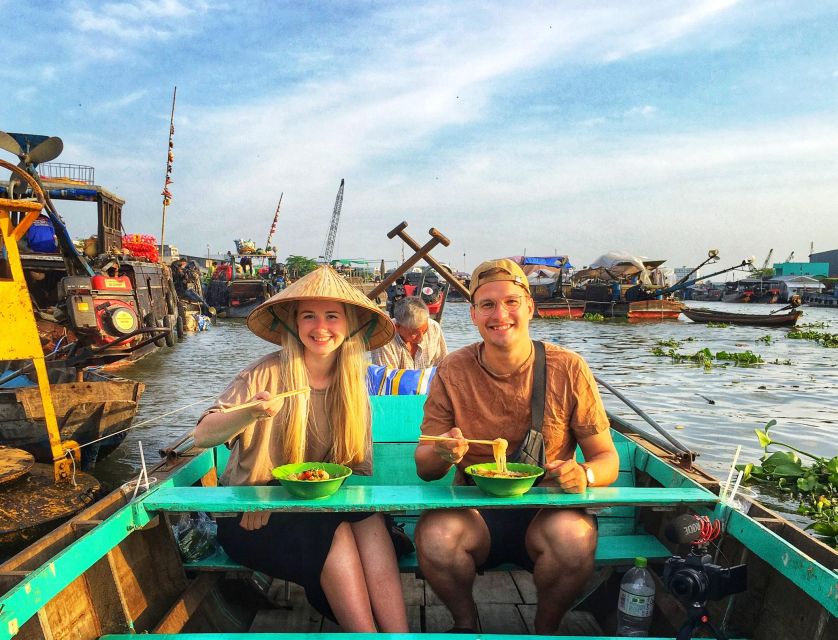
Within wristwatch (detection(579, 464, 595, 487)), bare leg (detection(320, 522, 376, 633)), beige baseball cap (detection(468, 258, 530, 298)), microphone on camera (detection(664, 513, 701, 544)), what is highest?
beige baseball cap (detection(468, 258, 530, 298))

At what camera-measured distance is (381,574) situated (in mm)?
2252

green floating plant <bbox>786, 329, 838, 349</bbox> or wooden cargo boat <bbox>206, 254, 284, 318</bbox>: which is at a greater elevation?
wooden cargo boat <bbox>206, 254, 284, 318</bbox>

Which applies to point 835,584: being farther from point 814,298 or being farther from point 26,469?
point 814,298

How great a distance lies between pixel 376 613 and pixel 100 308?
6.94m

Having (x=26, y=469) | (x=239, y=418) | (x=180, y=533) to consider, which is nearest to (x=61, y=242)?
(x=26, y=469)

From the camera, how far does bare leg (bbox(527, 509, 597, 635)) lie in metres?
2.20

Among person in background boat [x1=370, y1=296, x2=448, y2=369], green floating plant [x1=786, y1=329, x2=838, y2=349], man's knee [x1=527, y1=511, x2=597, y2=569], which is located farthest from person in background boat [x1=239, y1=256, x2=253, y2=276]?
man's knee [x1=527, y1=511, x2=597, y2=569]

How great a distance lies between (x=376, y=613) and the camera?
2.21 m

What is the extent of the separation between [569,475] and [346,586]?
37.4 inches

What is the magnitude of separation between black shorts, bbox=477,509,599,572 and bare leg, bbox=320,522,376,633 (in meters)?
0.57

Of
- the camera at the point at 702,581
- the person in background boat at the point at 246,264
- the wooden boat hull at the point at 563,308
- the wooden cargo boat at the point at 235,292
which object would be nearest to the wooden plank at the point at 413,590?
the camera at the point at 702,581

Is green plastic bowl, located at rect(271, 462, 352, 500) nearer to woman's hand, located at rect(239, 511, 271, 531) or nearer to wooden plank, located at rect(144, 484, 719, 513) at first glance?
wooden plank, located at rect(144, 484, 719, 513)

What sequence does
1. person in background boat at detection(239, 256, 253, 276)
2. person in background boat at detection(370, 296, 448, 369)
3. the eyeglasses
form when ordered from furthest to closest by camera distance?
person in background boat at detection(239, 256, 253, 276) < person in background boat at detection(370, 296, 448, 369) < the eyeglasses

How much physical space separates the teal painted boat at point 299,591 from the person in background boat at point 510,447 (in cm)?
14
